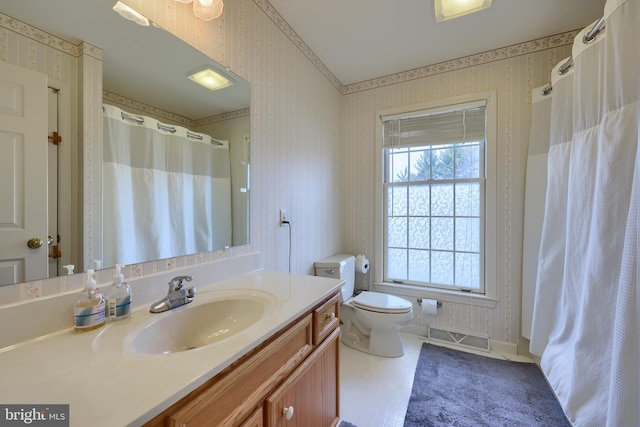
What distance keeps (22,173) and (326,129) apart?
196 centimetres

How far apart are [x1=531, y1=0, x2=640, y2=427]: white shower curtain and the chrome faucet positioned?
1.58 metres

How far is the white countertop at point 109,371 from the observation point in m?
0.44

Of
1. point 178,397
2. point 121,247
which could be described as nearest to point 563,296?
point 178,397

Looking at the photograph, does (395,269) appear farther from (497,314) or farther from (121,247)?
(121,247)

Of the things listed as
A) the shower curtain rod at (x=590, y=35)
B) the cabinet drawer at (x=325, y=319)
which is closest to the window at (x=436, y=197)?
the shower curtain rod at (x=590, y=35)

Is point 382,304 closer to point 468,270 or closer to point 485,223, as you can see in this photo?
point 468,270

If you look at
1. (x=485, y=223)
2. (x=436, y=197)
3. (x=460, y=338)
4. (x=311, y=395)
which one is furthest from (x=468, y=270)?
(x=311, y=395)

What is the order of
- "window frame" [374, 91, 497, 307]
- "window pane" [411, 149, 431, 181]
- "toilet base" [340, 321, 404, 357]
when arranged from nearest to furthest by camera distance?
"toilet base" [340, 321, 404, 357] < "window frame" [374, 91, 497, 307] < "window pane" [411, 149, 431, 181]

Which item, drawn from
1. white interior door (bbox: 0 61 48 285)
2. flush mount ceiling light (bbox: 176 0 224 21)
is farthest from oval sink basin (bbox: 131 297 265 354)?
flush mount ceiling light (bbox: 176 0 224 21)

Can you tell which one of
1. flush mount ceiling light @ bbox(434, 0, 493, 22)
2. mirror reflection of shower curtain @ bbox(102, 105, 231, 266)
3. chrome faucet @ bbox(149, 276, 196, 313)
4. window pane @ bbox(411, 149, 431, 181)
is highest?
flush mount ceiling light @ bbox(434, 0, 493, 22)

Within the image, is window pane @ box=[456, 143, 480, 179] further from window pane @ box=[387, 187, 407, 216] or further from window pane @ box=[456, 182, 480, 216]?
window pane @ box=[387, 187, 407, 216]

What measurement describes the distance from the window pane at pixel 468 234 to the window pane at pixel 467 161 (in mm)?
386

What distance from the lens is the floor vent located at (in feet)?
6.81

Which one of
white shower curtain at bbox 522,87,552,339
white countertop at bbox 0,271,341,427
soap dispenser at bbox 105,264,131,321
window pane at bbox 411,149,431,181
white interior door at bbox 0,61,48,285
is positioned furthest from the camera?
window pane at bbox 411,149,431,181
